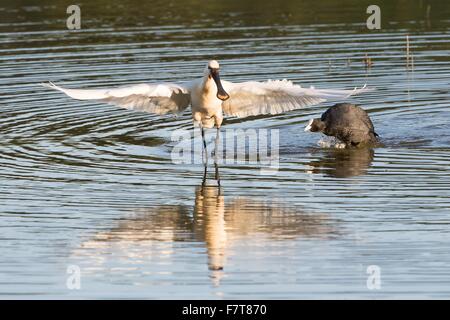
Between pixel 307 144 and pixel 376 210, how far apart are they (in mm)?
3858

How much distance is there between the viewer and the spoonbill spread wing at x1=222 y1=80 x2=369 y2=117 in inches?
591

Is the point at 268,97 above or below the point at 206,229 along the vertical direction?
above

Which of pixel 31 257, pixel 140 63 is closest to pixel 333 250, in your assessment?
pixel 31 257

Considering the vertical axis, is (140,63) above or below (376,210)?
above

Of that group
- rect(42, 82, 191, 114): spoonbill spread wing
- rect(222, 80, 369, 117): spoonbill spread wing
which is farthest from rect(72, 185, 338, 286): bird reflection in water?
rect(222, 80, 369, 117): spoonbill spread wing

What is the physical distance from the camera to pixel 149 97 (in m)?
15.5

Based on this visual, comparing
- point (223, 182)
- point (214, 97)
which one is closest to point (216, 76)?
point (214, 97)

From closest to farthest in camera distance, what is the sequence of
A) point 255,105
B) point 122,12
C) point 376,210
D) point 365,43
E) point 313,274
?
point 313,274 → point 376,210 → point 255,105 → point 365,43 → point 122,12

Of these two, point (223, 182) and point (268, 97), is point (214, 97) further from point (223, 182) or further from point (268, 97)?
point (223, 182)

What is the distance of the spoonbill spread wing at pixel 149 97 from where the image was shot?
14.6 metres

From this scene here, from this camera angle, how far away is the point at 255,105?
15.7m

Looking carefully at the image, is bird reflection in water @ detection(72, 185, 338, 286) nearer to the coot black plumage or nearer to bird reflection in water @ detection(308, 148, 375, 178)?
bird reflection in water @ detection(308, 148, 375, 178)

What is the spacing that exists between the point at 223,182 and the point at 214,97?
1.39 m

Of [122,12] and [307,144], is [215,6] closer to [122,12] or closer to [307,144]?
[122,12]
